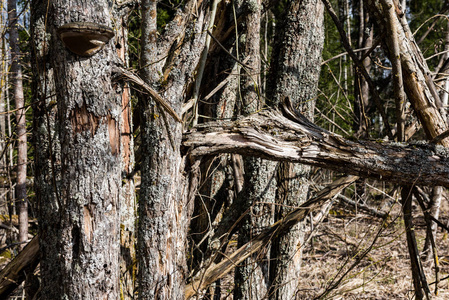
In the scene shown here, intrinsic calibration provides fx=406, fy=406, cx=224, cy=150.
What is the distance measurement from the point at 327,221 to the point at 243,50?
4.59 metres

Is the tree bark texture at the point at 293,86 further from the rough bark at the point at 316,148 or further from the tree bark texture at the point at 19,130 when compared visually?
the tree bark texture at the point at 19,130

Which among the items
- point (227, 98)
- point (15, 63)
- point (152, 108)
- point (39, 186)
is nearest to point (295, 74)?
point (227, 98)

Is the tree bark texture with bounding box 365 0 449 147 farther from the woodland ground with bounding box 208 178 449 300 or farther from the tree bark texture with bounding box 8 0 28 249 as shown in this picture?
the tree bark texture with bounding box 8 0 28 249

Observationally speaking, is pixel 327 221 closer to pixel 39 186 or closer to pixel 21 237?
pixel 21 237

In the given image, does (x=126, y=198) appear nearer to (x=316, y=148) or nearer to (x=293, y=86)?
(x=316, y=148)

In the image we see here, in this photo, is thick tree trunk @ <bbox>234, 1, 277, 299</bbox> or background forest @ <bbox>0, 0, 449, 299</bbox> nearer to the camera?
background forest @ <bbox>0, 0, 449, 299</bbox>

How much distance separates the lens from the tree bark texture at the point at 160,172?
7.54 ft

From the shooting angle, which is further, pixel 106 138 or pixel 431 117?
pixel 431 117

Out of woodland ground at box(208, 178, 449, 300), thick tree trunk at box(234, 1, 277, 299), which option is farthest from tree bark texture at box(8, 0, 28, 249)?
thick tree trunk at box(234, 1, 277, 299)

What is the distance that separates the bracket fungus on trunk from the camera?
161 centimetres

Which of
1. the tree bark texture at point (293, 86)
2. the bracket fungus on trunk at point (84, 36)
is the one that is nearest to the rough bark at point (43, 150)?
the bracket fungus on trunk at point (84, 36)

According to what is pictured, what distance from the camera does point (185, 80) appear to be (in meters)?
2.41

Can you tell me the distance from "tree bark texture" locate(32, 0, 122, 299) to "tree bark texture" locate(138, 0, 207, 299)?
47 centimetres

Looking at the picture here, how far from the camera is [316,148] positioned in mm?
2484
